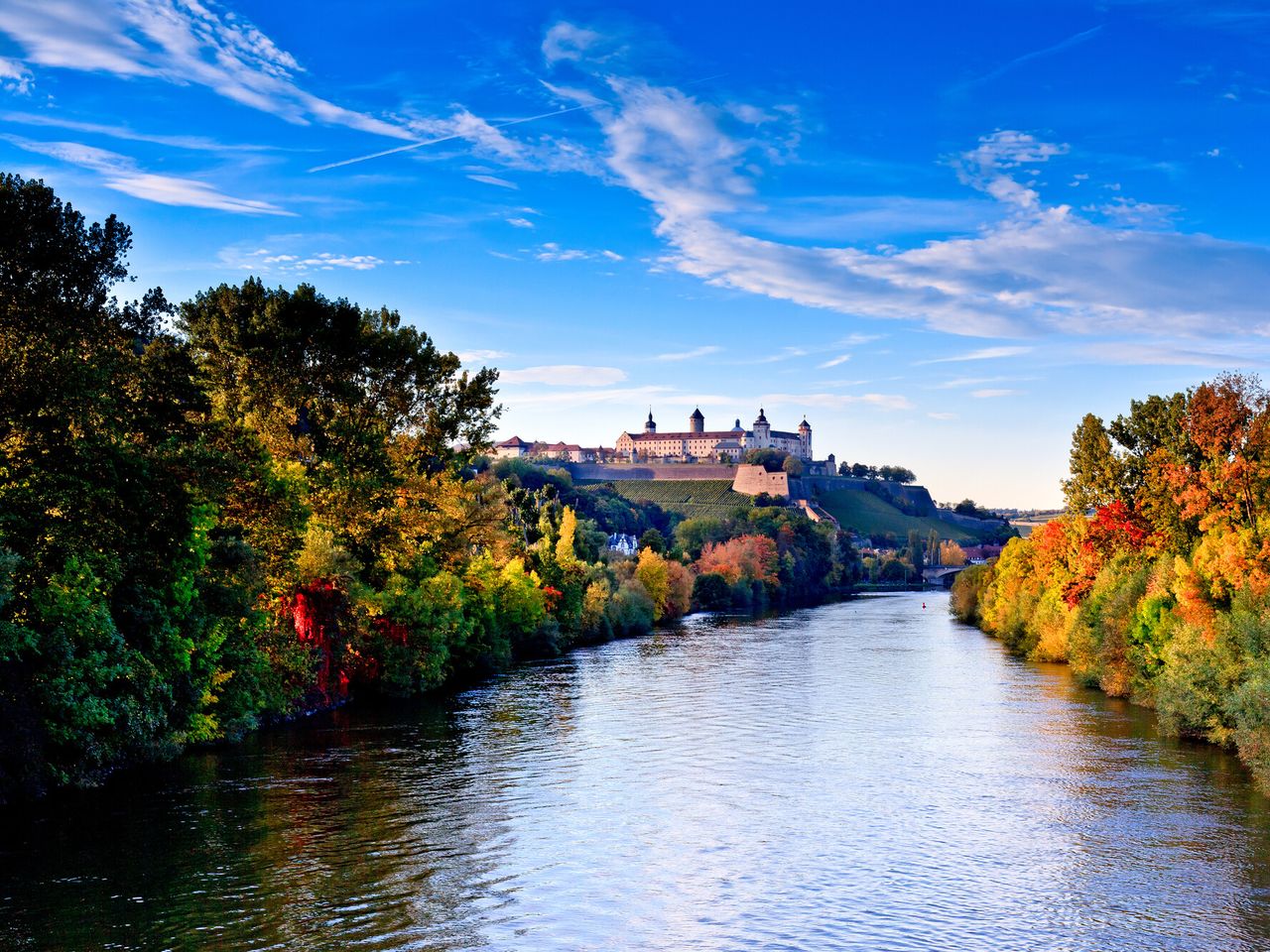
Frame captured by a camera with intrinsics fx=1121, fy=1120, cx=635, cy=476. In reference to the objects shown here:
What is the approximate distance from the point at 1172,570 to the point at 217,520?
116 feet

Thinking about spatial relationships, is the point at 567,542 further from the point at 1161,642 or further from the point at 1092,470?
the point at 1161,642

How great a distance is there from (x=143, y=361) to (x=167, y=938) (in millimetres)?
19746

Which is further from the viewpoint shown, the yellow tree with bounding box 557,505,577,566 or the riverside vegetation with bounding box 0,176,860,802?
the yellow tree with bounding box 557,505,577,566

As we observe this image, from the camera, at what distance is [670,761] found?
3366 centimetres

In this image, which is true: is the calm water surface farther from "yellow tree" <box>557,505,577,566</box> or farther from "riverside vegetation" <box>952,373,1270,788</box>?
"yellow tree" <box>557,505,577,566</box>

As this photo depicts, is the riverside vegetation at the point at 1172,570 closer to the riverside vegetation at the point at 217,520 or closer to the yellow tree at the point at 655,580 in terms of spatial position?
the riverside vegetation at the point at 217,520

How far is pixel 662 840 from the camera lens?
82.5 feet

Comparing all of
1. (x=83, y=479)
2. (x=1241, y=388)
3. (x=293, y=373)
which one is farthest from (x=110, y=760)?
(x=1241, y=388)

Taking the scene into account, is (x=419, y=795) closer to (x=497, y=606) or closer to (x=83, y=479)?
(x=83, y=479)

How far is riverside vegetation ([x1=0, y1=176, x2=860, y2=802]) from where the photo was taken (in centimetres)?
2738

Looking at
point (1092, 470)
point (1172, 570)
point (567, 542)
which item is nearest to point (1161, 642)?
point (1172, 570)

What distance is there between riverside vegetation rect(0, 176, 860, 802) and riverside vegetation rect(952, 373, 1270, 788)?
28682 mm

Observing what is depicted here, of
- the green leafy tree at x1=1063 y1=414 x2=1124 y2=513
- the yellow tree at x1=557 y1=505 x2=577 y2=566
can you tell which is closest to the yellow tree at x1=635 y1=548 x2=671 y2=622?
the yellow tree at x1=557 y1=505 x2=577 y2=566

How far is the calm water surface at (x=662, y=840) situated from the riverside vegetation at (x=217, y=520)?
2.36m
